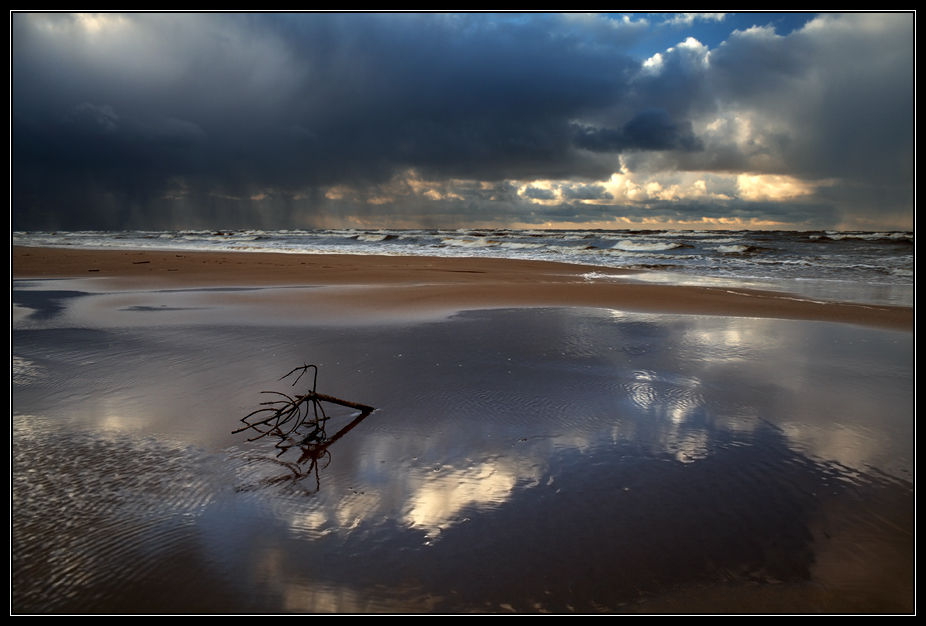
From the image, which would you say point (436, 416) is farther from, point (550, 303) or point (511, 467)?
point (550, 303)

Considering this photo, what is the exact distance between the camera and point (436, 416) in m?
3.53

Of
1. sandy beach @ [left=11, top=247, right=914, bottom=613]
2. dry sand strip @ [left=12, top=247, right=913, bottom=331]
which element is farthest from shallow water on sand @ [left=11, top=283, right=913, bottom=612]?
dry sand strip @ [left=12, top=247, right=913, bottom=331]

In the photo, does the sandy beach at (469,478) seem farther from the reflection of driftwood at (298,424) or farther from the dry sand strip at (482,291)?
the dry sand strip at (482,291)

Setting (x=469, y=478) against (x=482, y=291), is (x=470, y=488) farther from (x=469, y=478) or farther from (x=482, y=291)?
(x=482, y=291)

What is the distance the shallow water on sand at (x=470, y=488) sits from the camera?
1.93m

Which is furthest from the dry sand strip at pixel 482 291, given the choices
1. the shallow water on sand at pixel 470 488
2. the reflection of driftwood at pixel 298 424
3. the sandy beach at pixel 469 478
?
the reflection of driftwood at pixel 298 424

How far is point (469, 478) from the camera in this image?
106 inches

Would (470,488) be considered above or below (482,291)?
below

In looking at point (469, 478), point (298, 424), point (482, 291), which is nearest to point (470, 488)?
point (469, 478)

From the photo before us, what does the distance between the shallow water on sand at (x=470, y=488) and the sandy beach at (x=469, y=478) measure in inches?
0.5

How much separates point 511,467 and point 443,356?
238 centimetres

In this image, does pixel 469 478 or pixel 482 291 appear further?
pixel 482 291

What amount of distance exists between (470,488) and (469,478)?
10 centimetres

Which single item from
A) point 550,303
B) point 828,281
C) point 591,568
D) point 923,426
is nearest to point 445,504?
point 591,568
